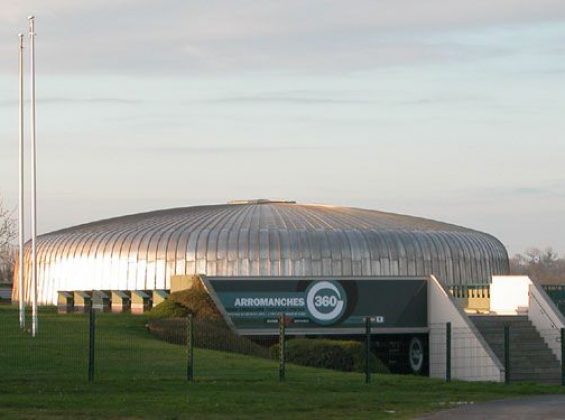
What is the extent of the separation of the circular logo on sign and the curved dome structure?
12.9 meters

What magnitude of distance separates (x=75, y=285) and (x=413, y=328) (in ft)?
72.4

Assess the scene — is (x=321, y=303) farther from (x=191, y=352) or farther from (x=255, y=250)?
(x=191, y=352)

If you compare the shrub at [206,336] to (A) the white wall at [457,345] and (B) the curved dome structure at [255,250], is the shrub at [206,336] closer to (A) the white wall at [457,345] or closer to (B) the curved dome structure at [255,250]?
(A) the white wall at [457,345]

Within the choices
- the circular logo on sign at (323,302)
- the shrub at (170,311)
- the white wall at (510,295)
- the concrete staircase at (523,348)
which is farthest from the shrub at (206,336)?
the white wall at (510,295)

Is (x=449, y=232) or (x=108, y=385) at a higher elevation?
(x=449, y=232)

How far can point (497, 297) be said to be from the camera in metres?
59.9

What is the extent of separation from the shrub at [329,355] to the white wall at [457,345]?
5.26m

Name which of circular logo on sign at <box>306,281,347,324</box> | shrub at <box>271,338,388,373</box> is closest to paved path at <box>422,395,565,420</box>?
shrub at <box>271,338,388,373</box>

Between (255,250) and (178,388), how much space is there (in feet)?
129

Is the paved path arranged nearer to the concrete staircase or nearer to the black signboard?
the concrete staircase

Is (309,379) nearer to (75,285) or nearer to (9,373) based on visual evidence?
(9,373)

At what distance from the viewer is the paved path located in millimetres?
25031

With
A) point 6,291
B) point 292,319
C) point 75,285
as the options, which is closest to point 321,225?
point 75,285

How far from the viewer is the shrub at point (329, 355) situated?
45.2 metres
